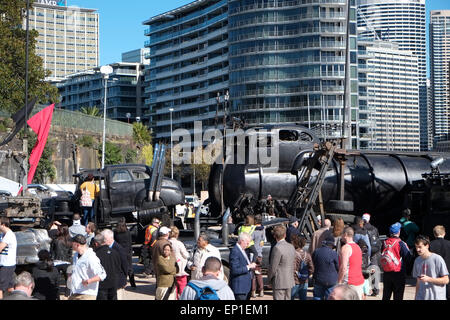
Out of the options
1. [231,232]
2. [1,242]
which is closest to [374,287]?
[231,232]

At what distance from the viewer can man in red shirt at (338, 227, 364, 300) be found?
1063cm

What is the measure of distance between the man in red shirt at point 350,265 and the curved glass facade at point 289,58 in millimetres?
90092

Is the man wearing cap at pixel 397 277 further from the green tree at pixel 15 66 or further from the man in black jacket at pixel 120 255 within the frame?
the green tree at pixel 15 66

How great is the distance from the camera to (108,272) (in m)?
10.5

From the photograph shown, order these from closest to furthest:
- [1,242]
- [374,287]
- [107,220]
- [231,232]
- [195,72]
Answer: [1,242] → [374,287] → [231,232] → [107,220] → [195,72]

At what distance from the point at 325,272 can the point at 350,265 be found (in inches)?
19.5

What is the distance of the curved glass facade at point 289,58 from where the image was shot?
99250mm

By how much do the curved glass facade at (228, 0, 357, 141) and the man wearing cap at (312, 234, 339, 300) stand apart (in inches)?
3557

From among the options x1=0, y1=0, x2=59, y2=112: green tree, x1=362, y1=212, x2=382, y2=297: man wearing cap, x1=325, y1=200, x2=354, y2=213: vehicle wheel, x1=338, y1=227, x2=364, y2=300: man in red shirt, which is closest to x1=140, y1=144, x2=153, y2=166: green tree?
x1=0, y1=0, x2=59, y2=112: green tree

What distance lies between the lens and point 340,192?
A: 60.8ft

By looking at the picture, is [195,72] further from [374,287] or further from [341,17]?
[374,287]

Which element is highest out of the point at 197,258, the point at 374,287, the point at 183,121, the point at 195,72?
the point at 195,72

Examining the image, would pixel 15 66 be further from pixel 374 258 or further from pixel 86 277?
pixel 86 277

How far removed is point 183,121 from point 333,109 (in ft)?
115
